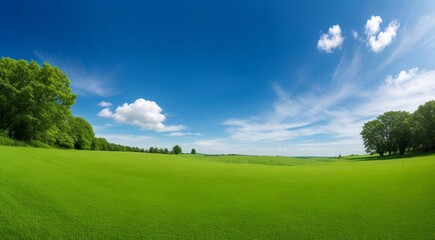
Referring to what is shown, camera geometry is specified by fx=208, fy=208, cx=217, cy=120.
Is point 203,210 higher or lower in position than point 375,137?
lower

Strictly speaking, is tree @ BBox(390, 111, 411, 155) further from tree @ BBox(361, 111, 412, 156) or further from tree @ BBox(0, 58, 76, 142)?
tree @ BBox(0, 58, 76, 142)

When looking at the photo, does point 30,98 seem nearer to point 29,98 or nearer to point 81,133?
point 29,98

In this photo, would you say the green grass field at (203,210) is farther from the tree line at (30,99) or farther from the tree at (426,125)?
the tree at (426,125)

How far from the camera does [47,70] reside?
35188 mm

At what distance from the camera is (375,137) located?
222ft

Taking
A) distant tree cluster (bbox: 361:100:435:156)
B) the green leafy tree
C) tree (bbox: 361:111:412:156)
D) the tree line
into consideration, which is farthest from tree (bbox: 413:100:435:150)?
the green leafy tree

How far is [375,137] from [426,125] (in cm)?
1470

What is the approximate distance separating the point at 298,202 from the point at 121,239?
6.53 metres

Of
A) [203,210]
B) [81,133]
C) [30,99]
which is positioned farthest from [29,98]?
[81,133]

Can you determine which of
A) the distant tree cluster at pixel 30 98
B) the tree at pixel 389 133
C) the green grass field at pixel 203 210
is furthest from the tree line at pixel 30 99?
the tree at pixel 389 133

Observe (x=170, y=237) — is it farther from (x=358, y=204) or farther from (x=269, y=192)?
(x=358, y=204)

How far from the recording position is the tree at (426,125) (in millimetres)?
53031

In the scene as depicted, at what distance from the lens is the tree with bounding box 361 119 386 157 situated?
66.6 m

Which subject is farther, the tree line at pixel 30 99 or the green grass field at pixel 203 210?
the tree line at pixel 30 99
